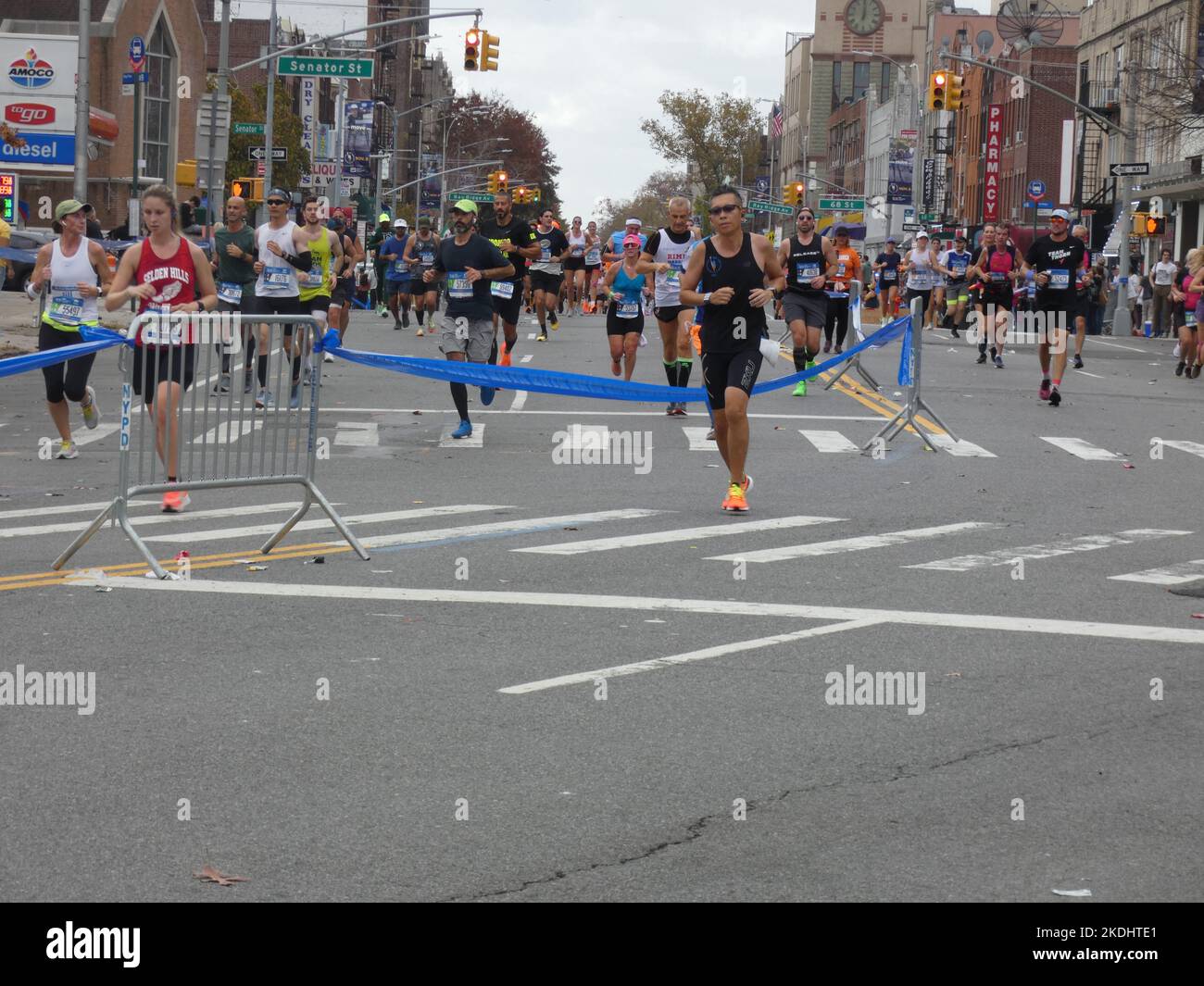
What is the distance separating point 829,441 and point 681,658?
9.78 metres

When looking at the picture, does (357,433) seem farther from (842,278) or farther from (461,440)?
(842,278)

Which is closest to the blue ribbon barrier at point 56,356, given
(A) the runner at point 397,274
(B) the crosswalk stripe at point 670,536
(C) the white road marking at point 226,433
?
(C) the white road marking at point 226,433

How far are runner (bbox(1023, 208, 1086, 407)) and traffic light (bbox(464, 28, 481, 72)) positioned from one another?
2219 centimetres

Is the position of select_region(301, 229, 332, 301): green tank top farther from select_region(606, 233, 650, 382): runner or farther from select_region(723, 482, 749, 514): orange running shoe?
select_region(723, 482, 749, 514): orange running shoe

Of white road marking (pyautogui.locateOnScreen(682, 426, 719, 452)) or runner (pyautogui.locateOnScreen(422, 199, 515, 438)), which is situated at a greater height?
runner (pyautogui.locateOnScreen(422, 199, 515, 438))

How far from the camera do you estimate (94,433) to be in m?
17.3

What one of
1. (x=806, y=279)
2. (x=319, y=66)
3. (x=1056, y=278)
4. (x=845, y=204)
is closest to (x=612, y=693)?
(x=806, y=279)

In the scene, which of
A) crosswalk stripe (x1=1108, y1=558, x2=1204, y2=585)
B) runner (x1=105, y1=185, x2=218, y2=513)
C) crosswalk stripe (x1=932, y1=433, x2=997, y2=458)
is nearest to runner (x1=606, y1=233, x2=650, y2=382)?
crosswalk stripe (x1=932, y1=433, x2=997, y2=458)

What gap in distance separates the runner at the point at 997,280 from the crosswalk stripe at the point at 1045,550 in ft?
50.6

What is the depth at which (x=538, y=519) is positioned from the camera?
12.3 m

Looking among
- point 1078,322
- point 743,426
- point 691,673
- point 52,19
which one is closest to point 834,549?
point 743,426

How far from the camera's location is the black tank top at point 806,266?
20578 millimetres

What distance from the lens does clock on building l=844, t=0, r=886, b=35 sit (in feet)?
515

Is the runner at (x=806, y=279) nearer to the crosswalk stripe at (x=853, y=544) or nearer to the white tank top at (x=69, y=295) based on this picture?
the white tank top at (x=69, y=295)
